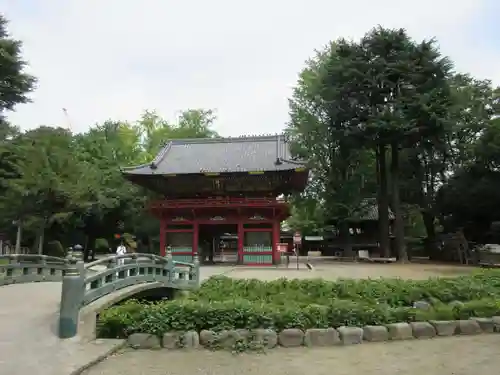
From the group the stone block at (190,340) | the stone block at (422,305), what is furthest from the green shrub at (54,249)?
the stone block at (422,305)

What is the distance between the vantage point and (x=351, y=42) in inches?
1433

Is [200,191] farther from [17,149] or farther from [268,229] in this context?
[17,149]

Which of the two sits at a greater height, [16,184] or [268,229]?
[16,184]

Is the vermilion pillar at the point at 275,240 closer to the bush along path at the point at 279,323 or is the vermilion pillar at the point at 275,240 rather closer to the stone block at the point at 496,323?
the bush along path at the point at 279,323

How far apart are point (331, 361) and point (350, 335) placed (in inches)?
48.3

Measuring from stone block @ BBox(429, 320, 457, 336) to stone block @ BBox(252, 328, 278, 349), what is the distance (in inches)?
129

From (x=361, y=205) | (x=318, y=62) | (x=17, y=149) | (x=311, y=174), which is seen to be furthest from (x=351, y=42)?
(x=17, y=149)

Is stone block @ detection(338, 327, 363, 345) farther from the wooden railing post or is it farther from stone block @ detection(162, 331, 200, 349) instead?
the wooden railing post

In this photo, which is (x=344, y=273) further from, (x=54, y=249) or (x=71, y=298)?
(x=54, y=249)

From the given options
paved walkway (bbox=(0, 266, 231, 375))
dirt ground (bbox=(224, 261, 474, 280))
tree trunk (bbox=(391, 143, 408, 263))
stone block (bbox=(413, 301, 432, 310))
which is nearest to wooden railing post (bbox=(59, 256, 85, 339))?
paved walkway (bbox=(0, 266, 231, 375))

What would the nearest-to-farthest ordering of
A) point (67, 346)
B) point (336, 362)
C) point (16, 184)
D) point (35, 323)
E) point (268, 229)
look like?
point (336, 362), point (67, 346), point (35, 323), point (16, 184), point (268, 229)

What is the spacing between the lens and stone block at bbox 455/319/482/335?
8.77 meters

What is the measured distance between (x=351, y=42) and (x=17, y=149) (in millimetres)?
26383

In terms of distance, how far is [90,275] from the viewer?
31.6 feet
